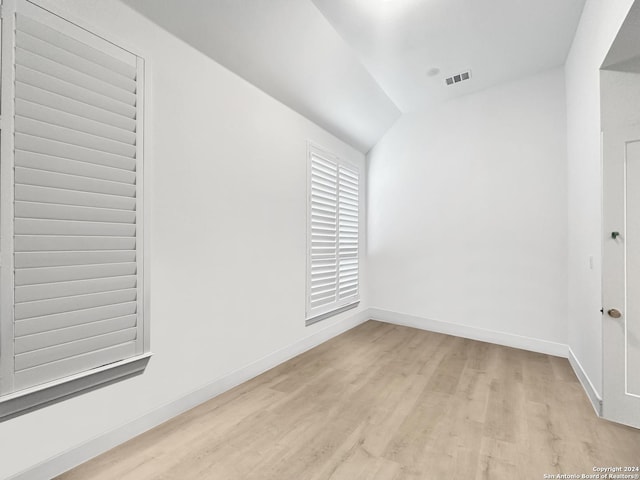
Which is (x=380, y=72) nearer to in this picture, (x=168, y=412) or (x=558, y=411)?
(x=558, y=411)

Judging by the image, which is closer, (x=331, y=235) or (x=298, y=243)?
(x=298, y=243)

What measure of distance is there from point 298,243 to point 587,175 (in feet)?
8.52

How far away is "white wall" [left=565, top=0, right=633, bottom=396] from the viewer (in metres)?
2.19

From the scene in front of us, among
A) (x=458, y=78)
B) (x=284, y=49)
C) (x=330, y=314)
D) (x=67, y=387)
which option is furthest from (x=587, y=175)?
(x=67, y=387)

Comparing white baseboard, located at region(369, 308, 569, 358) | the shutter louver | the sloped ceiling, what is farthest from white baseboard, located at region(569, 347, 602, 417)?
the sloped ceiling

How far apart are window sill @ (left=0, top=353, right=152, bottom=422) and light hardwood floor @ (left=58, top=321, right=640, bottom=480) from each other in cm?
40

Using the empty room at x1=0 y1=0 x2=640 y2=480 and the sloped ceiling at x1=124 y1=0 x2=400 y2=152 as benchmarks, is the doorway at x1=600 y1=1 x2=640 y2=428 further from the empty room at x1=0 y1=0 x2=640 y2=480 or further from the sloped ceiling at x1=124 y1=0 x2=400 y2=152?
the sloped ceiling at x1=124 y1=0 x2=400 y2=152

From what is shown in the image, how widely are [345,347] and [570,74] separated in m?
3.66

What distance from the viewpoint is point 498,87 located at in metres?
3.74

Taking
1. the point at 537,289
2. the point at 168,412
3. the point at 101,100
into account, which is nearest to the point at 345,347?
the point at 168,412

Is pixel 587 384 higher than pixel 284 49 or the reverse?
the reverse

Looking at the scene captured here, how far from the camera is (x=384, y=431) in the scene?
197 cm

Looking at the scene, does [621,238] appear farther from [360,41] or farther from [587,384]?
[360,41]

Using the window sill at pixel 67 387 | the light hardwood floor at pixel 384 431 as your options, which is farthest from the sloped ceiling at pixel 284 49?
the light hardwood floor at pixel 384 431
